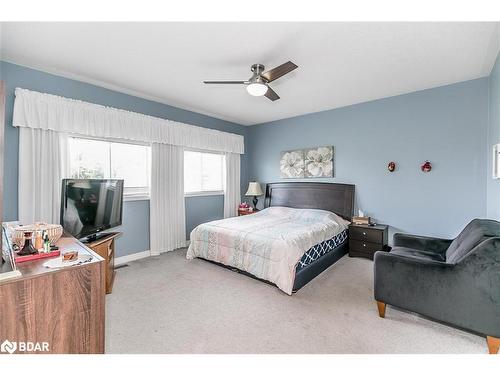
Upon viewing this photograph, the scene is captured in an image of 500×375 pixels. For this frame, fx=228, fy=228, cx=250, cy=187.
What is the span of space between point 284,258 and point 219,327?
0.96m

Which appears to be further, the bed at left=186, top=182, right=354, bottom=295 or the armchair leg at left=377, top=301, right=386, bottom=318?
the bed at left=186, top=182, right=354, bottom=295

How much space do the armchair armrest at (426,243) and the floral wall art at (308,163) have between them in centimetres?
186

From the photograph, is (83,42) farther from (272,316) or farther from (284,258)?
(272,316)

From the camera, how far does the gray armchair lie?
5.41 ft

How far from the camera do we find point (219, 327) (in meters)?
1.98

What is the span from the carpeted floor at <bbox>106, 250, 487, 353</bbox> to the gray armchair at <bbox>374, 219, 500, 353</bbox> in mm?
193

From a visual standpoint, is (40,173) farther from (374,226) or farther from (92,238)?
(374,226)

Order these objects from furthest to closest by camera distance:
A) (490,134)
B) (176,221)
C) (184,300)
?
(176,221) → (490,134) → (184,300)

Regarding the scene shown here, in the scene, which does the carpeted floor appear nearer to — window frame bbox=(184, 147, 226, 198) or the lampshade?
window frame bbox=(184, 147, 226, 198)

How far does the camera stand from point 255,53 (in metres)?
2.41

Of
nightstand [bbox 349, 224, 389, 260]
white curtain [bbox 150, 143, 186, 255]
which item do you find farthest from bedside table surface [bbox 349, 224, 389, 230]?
white curtain [bbox 150, 143, 186, 255]

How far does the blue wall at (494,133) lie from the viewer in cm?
248

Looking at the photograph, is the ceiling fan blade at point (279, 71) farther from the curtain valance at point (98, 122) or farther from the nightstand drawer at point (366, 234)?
the nightstand drawer at point (366, 234)
